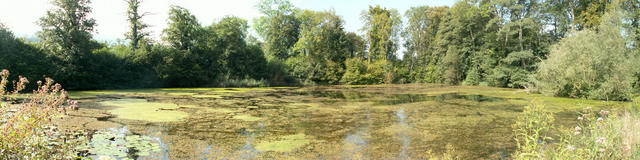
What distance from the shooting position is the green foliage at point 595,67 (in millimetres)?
10836

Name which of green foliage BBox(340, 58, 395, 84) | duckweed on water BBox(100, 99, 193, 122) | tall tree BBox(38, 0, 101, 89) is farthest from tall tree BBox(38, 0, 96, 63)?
green foliage BBox(340, 58, 395, 84)

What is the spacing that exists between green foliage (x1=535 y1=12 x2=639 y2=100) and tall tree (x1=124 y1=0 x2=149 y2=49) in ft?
75.6

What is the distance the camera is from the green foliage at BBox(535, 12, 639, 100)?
10836mm

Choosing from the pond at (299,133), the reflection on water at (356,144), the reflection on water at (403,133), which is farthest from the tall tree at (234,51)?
the reflection on water at (356,144)

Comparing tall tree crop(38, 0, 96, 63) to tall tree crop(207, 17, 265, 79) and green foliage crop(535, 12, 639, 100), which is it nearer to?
tall tree crop(207, 17, 265, 79)

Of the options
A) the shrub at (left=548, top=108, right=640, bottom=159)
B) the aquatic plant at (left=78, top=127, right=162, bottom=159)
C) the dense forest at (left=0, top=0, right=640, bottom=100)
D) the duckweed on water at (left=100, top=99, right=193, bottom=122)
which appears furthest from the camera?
the dense forest at (left=0, top=0, right=640, bottom=100)

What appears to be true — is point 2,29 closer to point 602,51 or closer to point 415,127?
point 415,127

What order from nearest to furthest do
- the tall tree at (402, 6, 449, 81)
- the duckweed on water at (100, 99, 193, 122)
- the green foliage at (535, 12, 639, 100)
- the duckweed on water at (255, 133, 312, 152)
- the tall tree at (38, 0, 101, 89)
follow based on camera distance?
the duckweed on water at (255, 133, 312, 152), the duckweed on water at (100, 99, 193, 122), the green foliage at (535, 12, 639, 100), the tall tree at (38, 0, 101, 89), the tall tree at (402, 6, 449, 81)

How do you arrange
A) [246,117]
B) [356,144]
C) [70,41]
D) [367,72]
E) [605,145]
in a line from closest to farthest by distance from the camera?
[605,145] < [356,144] < [246,117] < [70,41] < [367,72]

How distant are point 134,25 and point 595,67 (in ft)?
81.4

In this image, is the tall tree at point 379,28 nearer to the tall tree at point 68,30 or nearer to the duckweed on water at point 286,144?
the tall tree at point 68,30

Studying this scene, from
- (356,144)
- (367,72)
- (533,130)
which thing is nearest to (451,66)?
(367,72)

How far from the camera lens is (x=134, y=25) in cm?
2061

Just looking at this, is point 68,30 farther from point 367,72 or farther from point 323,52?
point 367,72
